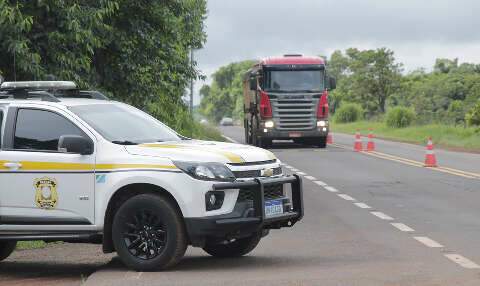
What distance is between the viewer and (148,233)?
943cm

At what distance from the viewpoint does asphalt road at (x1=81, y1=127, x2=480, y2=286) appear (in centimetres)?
909

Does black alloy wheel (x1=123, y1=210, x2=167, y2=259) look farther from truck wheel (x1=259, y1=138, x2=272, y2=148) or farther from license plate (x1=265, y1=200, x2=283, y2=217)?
truck wheel (x1=259, y1=138, x2=272, y2=148)

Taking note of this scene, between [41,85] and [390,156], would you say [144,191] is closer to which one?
[41,85]

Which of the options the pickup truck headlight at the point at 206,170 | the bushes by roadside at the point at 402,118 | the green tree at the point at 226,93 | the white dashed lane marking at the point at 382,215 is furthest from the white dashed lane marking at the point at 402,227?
the green tree at the point at 226,93

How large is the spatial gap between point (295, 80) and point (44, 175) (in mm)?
27852

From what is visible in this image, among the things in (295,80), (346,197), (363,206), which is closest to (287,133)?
(295,80)

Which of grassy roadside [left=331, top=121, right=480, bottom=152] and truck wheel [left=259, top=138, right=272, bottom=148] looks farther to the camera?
grassy roadside [left=331, top=121, right=480, bottom=152]

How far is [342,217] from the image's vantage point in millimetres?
14789

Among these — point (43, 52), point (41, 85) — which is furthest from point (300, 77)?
point (41, 85)

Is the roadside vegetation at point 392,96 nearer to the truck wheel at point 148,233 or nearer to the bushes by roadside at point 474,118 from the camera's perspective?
the bushes by roadside at point 474,118

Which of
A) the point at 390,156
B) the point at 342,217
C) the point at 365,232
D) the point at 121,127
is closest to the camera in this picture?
the point at 121,127

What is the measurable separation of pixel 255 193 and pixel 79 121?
1.84 meters

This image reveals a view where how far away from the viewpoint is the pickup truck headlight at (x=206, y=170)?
9344 mm

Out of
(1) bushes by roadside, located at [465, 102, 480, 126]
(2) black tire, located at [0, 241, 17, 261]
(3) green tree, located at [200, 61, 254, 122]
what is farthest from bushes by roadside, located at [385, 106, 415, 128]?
(3) green tree, located at [200, 61, 254, 122]
